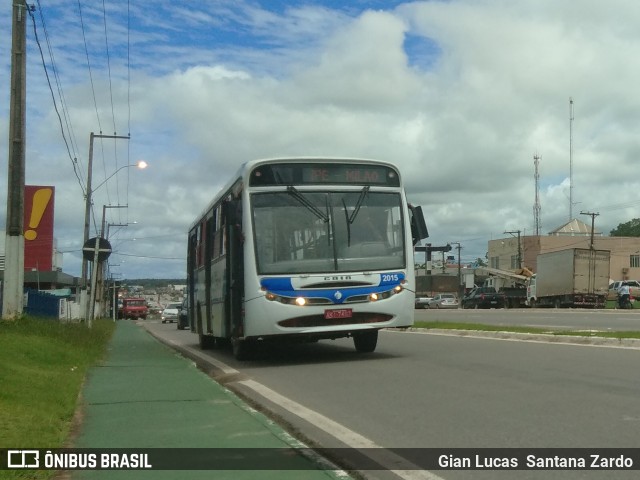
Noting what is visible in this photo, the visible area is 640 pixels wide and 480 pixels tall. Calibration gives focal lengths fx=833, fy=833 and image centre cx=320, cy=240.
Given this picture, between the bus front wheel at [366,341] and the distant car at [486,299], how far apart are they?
142 feet

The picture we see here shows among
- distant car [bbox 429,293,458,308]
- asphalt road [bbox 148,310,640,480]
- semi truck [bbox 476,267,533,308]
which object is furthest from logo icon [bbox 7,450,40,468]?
distant car [bbox 429,293,458,308]

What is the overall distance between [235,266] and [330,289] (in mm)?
1742

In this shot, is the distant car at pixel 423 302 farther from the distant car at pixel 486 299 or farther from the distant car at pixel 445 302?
the distant car at pixel 486 299

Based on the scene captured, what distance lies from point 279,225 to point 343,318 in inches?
72.7

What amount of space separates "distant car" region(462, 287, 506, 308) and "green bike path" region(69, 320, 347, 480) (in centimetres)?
4739

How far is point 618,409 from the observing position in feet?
27.2

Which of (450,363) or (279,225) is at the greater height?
(279,225)

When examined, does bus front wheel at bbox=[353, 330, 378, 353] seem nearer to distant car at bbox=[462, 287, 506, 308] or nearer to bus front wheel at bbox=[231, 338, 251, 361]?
bus front wheel at bbox=[231, 338, 251, 361]

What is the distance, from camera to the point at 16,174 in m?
18.8

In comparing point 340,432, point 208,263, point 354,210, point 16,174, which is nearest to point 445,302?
point 208,263

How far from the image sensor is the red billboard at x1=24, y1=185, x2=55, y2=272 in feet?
186

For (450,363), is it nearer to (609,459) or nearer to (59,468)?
(609,459)

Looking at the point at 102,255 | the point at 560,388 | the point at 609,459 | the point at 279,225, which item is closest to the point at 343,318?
the point at 279,225

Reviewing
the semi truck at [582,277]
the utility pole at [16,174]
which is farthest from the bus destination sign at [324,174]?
the semi truck at [582,277]
